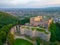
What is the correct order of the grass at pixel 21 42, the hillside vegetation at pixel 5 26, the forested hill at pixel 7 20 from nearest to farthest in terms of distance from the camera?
the grass at pixel 21 42
the hillside vegetation at pixel 5 26
the forested hill at pixel 7 20

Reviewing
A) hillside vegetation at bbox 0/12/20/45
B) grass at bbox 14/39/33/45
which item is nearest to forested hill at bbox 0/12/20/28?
hillside vegetation at bbox 0/12/20/45

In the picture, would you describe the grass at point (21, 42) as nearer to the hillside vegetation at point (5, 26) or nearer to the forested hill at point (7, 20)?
the hillside vegetation at point (5, 26)

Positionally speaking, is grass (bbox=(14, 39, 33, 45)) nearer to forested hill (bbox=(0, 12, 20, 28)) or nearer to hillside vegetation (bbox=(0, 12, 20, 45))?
hillside vegetation (bbox=(0, 12, 20, 45))

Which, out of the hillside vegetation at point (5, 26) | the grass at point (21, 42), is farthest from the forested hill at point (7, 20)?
the grass at point (21, 42)

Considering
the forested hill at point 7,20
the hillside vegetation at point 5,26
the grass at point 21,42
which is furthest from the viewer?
the forested hill at point 7,20

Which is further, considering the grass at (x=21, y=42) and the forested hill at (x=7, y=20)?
the forested hill at (x=7, y=20)

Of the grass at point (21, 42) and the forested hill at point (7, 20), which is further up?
the grass at point (21, 42)

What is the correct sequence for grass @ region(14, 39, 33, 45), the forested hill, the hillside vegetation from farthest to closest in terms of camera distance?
the forested hill, the hillside vegetation, grass @ region(14, 39, 33, 45)

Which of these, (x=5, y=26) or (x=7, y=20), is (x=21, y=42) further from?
(x=7, y=20)

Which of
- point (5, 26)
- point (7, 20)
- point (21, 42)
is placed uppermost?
point (5, 26)

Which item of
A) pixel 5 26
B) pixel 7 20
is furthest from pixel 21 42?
pixel 7 20

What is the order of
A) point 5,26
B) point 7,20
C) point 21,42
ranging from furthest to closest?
point 7,20 < point 5,26 < point 21,42

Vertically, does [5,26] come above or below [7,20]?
above
